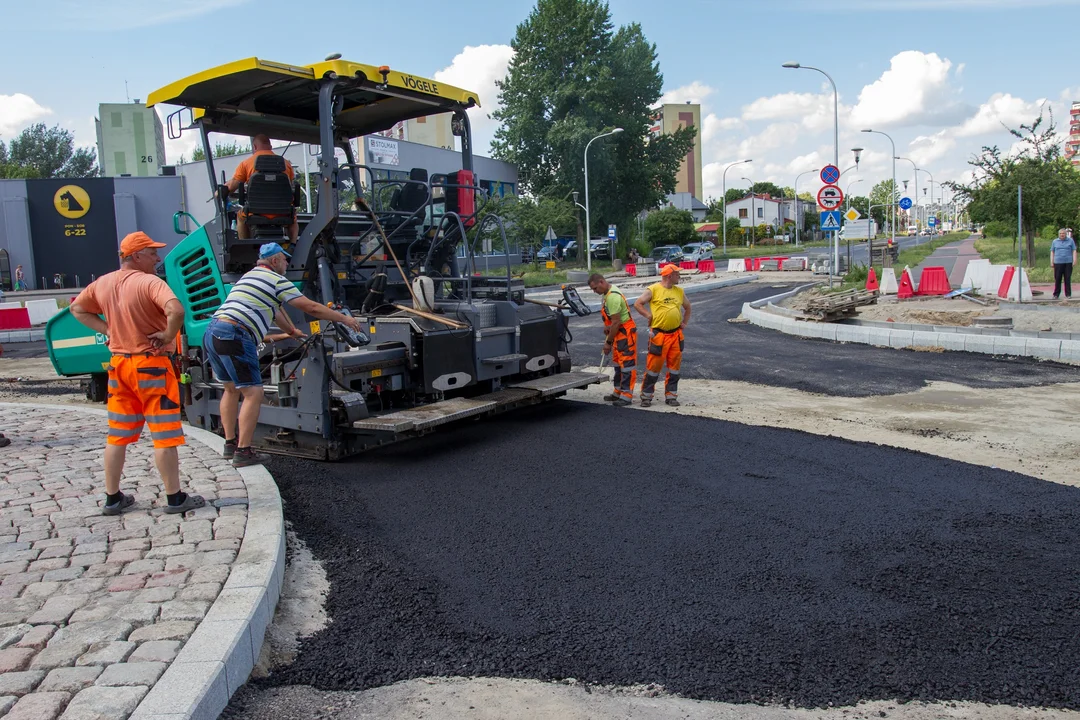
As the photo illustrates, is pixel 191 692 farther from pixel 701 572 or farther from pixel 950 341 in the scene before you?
pixel 950 341

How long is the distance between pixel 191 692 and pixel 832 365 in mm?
9951

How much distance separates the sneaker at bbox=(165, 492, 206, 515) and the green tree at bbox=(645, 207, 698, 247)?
62.4m

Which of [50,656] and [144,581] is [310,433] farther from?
[50,656]

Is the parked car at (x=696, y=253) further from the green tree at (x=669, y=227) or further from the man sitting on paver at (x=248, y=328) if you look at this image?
the man sitting on paver at (x=248, y=328)

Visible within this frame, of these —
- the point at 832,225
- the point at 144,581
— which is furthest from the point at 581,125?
the point at 144,581

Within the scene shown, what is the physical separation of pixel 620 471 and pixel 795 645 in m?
2.61

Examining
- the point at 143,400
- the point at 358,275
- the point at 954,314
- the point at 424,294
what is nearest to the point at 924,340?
the point at 954,314

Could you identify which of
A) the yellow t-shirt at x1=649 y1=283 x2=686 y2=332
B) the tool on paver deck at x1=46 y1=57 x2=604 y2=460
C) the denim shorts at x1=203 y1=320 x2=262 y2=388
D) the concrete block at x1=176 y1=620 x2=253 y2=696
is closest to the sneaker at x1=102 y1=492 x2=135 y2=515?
the denim shorts at x1=203 y1=320 x2=262 y2=388

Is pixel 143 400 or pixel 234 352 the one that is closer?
pixel 143 400

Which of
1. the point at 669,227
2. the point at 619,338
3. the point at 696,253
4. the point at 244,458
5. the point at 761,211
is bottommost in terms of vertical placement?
the point at 244,458

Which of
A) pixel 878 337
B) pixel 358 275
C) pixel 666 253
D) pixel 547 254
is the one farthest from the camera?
pixel 666 253

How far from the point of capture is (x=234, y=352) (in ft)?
18.5

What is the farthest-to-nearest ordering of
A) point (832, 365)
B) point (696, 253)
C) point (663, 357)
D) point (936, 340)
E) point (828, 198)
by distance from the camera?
point (696, 253) < point (828, 198) < point (936, 340) < point (832, 365) < point (663, 357)

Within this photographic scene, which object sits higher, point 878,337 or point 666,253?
point 666,253
